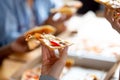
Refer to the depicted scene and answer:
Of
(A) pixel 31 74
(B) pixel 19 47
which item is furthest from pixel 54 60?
(B) pixel 19 47

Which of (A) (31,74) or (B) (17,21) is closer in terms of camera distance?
(A) (31,74)

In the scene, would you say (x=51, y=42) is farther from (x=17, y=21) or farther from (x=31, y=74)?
(x=17, y=21)

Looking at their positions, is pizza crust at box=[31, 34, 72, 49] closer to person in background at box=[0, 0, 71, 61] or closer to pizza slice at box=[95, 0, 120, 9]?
pizza slice at box=[95, 0, 120, 9]

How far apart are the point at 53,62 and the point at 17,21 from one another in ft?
2.73

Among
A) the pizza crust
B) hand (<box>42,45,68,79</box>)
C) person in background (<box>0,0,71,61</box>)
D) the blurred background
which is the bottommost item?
the blurred background

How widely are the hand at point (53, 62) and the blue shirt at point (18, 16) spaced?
2.36ft

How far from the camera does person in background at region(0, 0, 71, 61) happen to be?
1.27 m

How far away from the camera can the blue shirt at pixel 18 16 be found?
138 centimetres

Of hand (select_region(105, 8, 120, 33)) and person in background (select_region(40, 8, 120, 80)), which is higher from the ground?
hand (select_region(105, 8, 120, 33))

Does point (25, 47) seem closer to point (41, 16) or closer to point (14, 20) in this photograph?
point (14, 20)

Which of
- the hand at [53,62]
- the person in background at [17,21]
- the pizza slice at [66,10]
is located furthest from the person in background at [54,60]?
the pizza slice at [66,10]

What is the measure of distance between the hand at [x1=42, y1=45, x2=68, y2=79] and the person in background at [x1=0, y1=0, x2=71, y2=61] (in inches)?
22.0

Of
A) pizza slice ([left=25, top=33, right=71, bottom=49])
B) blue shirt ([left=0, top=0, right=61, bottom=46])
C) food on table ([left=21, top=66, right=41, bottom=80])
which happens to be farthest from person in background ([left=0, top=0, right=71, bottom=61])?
pizza slice ([left=25, top=33, right=71, bottom=49])

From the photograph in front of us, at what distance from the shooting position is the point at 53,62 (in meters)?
0.69
